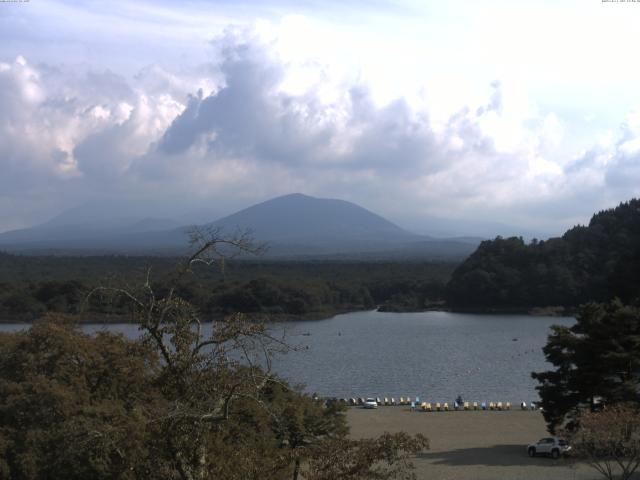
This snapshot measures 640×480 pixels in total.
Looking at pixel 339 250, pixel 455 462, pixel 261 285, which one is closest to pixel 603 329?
pixel 455 462

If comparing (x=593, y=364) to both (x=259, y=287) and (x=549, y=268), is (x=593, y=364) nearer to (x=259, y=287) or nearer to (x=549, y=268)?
(x=259, y=287)

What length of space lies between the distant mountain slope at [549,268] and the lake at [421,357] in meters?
4.49

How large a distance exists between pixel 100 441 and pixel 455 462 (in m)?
9.71

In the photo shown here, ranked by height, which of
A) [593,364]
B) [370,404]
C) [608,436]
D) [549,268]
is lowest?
[370,404]

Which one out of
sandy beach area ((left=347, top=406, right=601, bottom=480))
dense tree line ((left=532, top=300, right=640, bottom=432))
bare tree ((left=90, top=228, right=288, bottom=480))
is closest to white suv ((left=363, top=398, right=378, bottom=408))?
sandy beach area ((left=347, top=406, right=601, bottom=480))

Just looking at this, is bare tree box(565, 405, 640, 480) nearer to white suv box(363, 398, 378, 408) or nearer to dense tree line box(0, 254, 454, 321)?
white suv box(363, 398, 378, 408)

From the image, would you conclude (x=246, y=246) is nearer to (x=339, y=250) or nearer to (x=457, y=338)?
(x=457, y=338)

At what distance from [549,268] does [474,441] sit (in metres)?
40.0

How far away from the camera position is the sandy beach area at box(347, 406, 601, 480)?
42.0 ft

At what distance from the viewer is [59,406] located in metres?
8.34

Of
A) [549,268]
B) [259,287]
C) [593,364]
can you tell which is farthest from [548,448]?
[549,268]

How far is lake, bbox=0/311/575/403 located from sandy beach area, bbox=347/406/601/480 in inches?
111

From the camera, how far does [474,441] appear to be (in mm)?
16391

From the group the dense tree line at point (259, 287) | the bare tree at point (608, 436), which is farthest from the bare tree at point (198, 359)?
the dense tree line at point (259, 287)
